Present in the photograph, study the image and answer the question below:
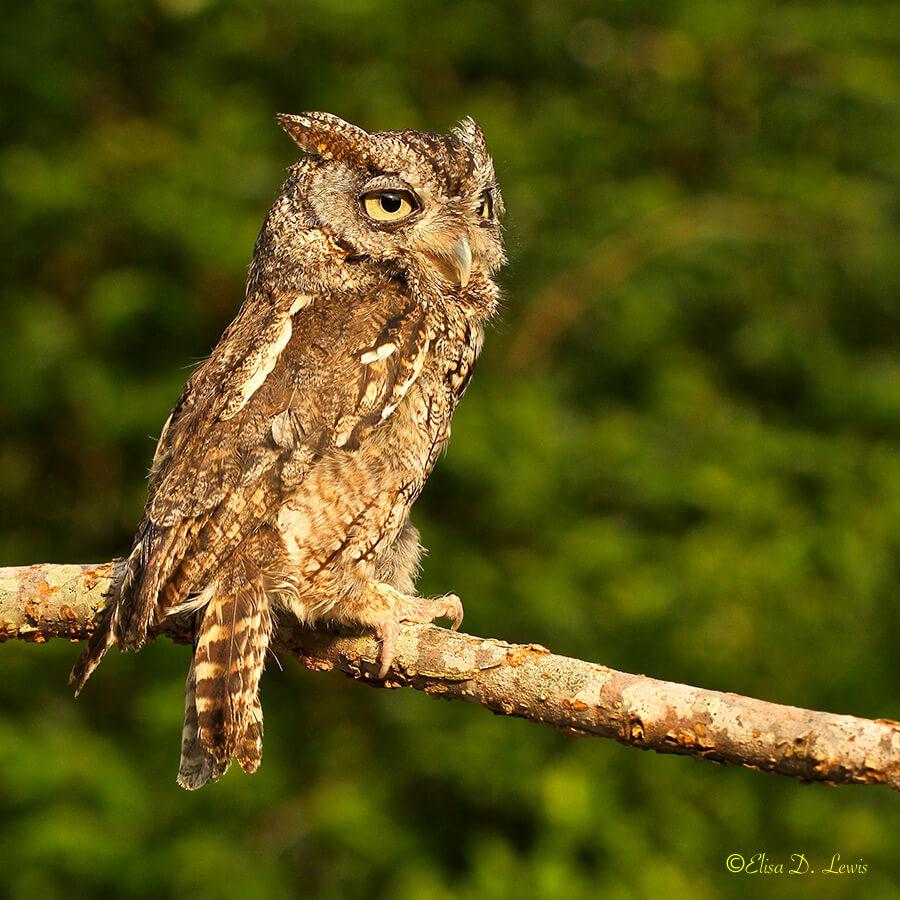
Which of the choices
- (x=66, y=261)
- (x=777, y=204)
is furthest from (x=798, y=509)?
(x=66, y=261)

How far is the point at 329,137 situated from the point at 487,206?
1.45 ft

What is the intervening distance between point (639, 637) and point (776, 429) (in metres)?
1.15

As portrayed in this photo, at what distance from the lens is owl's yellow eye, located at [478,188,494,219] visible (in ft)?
8.50

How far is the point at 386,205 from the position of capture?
7.84ft

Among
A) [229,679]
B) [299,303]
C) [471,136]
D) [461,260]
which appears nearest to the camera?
[229,679]

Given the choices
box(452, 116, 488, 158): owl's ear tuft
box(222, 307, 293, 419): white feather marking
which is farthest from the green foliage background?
box(222, 307, 293, 419): white feather marking

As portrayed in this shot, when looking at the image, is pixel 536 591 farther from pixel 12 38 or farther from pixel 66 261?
pixel 12 38

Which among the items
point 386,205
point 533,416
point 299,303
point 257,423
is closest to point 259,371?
point 257,423

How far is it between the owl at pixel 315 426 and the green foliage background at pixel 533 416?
1548 millimetres

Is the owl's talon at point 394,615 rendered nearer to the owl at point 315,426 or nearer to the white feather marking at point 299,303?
the owl at point 315,426

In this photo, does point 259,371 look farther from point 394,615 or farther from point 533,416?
point 533,416

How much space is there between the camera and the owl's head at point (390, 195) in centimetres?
238

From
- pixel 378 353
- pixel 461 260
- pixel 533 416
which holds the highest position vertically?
pixel 461 260

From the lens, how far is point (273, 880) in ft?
12.9
